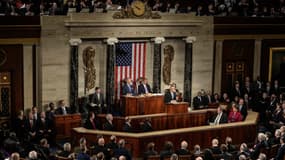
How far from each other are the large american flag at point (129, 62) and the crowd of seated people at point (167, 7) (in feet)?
5.33

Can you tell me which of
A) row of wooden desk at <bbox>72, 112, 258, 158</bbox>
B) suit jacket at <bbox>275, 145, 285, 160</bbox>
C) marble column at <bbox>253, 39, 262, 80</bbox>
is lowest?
row of wooden desk at <bbox>72, 112, 258, 158</bbox>

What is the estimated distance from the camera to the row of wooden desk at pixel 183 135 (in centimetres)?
1830

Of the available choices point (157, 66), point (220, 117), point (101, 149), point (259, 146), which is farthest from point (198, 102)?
point (101, 149)

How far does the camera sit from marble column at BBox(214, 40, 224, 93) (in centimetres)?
2548

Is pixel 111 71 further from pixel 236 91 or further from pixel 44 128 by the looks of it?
pixel 236 91

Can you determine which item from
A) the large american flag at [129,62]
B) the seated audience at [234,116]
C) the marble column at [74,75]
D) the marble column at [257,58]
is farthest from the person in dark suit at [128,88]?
the marble column at [257,58]

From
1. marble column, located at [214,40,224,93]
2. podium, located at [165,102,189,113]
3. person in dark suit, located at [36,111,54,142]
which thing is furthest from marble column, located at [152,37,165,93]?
person in dark suit, located at [36,111,54,142]

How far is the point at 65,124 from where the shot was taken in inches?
801

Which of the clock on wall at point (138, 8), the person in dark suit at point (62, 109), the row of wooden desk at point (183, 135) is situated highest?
the clock on wall at point (138, 8)

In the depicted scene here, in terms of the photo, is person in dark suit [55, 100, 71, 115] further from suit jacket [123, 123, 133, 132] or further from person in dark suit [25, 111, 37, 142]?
suit jacket [123, 123, 133, 132]

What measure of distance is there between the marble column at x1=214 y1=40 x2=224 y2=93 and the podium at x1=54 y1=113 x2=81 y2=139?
750cm

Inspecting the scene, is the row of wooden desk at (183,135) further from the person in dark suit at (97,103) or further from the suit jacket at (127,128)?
the person in dark suit at (97,103)

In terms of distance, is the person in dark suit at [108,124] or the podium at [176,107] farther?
the podium at [176,107]

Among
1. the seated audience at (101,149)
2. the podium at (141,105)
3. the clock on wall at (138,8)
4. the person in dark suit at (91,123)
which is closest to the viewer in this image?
the seated audience at (101,149)
